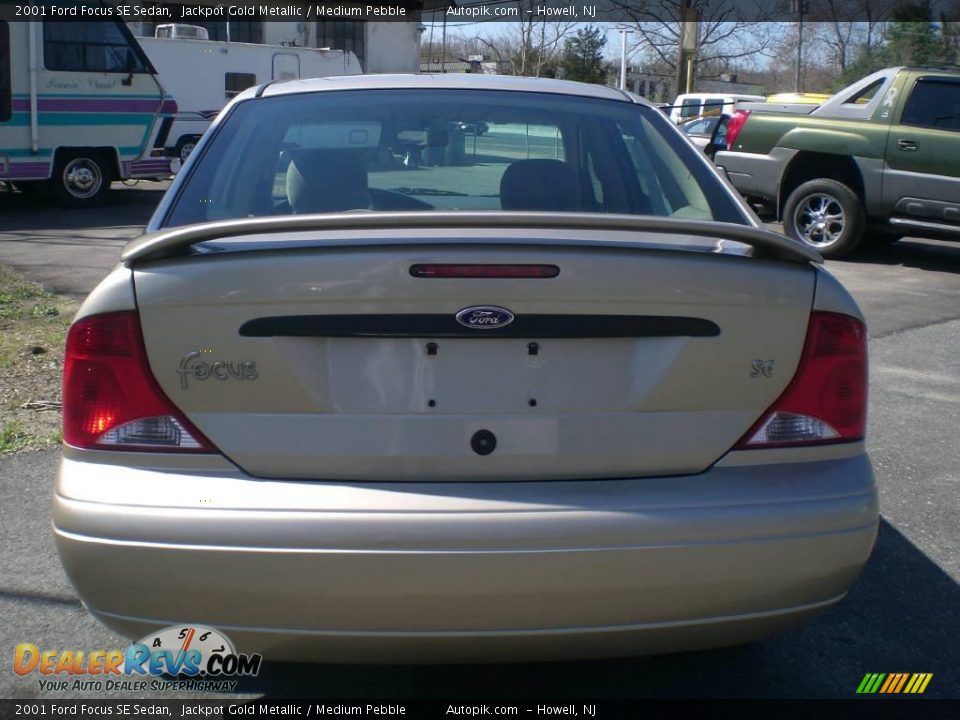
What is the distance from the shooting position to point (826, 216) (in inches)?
456

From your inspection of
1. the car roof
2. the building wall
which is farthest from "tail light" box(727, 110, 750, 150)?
the building wall

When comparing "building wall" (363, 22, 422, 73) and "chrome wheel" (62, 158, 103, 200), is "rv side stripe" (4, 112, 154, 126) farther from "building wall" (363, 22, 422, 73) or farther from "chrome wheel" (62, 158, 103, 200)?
"building wall" (363, 22, 422, 73)

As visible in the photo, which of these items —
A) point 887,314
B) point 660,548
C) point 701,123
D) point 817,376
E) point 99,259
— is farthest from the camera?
point 701,123

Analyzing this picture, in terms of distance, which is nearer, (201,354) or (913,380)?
(201,354)

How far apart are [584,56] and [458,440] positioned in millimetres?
38071

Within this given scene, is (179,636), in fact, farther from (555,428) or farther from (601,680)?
(601,680)

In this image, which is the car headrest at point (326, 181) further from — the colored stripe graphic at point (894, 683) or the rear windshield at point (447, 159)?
the colored stripe graphic at point (894, 683)

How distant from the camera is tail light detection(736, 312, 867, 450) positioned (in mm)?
2551

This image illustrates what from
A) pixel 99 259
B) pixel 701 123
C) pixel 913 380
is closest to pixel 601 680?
pixel 913 380

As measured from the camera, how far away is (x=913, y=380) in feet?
22.2

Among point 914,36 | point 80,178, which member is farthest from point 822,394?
point 914,36

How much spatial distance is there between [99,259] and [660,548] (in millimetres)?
9392

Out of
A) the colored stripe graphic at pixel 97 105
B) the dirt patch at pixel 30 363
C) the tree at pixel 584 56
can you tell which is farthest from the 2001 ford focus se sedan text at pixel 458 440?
the tree at pixel 584 56

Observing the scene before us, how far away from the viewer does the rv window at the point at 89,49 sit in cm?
1456
